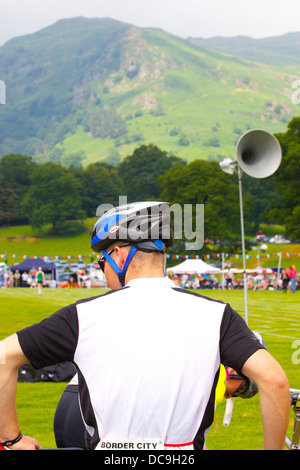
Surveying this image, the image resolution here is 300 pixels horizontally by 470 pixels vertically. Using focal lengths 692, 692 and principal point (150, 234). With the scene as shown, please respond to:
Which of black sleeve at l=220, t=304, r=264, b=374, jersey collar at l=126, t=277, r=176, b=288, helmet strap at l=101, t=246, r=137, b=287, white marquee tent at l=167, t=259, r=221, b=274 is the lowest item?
white marquee tent at l=167, t=259, r=221, b=274

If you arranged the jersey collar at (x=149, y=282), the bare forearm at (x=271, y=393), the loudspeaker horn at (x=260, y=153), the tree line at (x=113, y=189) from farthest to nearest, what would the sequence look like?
the tree line at (x=113, y=189)
the loudspeaker horn at (x=260, y=153)
the jersey collar at (x=149, y=282)
the bare forearm at (x=271, y=393)

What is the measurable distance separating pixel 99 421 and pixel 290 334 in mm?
18230

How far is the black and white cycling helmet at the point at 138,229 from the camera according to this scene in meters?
3.08

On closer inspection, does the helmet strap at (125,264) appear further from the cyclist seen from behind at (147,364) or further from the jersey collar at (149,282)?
the cyclist seen from behind at (147,364)

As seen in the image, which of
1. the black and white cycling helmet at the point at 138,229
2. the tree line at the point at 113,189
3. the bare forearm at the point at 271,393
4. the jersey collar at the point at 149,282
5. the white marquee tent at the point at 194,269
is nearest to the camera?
the bare forearm at the point at 271,393

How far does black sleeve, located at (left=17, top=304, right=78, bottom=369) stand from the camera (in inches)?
110

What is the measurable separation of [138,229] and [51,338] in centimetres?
64

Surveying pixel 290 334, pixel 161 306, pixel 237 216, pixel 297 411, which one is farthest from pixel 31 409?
pixel 237 216

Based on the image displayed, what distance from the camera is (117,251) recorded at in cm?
316

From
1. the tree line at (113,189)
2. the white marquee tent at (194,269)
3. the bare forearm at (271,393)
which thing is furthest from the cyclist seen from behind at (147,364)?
the tree line at (113,189)

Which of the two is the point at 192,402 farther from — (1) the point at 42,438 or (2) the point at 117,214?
(1) the point at 42,438

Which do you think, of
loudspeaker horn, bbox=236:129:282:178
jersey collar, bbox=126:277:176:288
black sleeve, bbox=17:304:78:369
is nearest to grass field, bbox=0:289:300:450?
jersey collar, bbox=126:277:176:288

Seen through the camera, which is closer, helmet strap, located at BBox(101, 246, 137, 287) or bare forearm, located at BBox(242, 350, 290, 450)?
bare forearm, located at BBox(242, 350, 290, 450)

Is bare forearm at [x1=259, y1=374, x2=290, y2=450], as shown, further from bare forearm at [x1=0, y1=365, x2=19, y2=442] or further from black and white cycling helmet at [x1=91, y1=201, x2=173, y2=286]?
bare forearm at [x1=0, y1=365, x2=19, y2=442]
